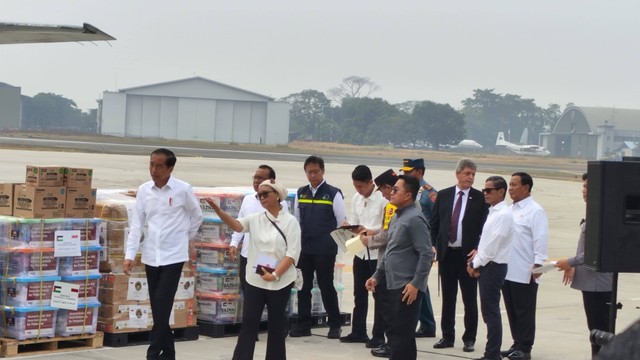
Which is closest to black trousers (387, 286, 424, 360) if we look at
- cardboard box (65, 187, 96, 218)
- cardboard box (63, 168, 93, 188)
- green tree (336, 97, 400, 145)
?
cardboard box (65, 187, 96, 218)

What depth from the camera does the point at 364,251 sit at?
1048 cm

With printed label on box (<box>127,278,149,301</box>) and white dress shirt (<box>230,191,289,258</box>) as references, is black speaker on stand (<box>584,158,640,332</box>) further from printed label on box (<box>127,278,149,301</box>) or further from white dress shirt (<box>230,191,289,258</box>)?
printed label on box (<box>127,278,149,301</box>)

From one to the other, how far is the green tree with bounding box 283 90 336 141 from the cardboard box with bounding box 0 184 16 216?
134 m

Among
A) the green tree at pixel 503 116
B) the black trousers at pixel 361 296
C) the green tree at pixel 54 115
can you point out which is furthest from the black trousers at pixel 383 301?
the green tree at pixel 503 116

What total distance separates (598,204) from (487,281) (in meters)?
3.89

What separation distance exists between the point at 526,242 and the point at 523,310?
2.21 ft

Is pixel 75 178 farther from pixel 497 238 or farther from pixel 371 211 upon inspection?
pixel 497 238

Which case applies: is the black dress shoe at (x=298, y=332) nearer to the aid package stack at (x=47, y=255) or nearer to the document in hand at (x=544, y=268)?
the aid package stack at (x=47, y=255)

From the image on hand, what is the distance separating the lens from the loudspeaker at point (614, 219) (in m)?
5.55

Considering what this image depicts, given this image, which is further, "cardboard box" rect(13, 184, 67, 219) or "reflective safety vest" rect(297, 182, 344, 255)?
"reflective safety vest" rect(297, 182, 344, 255)

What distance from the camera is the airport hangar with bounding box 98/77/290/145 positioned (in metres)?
116

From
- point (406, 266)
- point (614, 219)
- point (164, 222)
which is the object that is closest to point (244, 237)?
point (164, 222)

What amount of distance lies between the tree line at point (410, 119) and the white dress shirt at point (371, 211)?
122842 millimetres

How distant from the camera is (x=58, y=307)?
29.9ft
